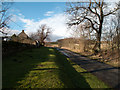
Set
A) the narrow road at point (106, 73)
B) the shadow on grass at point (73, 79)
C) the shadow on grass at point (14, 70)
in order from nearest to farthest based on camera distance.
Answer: the shadow on grass at point (14, 70) → the shadow on grass at point (73, 79) → the narrow road at point (106, 73)

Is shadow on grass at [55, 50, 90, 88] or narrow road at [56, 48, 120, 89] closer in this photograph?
shadow on grass at [55, 50, 90, 88]

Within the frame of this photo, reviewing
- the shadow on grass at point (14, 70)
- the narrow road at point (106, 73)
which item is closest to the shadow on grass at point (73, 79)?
the narrow road at point (106, 73)

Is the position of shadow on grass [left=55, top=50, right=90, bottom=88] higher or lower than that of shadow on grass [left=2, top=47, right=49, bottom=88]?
lower

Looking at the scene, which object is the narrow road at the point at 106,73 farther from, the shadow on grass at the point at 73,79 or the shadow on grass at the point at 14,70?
the shadow on grass at the point at 14,70

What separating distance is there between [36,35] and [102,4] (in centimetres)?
4661

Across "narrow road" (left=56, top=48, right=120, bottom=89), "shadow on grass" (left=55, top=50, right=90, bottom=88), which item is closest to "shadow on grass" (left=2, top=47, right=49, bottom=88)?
"shadow on grass" (left=55, top=50, right=90, bottom=88)

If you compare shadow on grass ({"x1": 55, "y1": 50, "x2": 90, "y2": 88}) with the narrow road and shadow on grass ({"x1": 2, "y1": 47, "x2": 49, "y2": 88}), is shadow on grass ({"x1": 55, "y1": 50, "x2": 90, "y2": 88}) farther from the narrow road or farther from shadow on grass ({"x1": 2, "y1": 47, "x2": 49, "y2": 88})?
shadow on grass ({"x1": 2, "y1": 47, "x2": 49, "y2": 88})

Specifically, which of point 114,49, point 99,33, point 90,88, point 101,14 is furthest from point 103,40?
point 90,88

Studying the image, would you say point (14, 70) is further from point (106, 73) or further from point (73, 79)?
point (106, 73)

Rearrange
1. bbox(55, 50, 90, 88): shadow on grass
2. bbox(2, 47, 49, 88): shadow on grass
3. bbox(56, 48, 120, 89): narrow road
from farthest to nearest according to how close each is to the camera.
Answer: bbox(56, 48, 120, 89): narrow road, bbox(55, 50, 90, 88): shadow on grass, bbox(2, 47, 49, 88): shadow on grass

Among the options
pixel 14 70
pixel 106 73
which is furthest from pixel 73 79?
pixel 14 70

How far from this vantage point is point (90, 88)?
13.7ft

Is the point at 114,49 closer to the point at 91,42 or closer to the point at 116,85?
the point at 91,42

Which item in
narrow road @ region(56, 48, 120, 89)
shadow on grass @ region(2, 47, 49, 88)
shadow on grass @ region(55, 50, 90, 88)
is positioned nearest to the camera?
shadow on grass @ region(2, 47, 49, 88)
